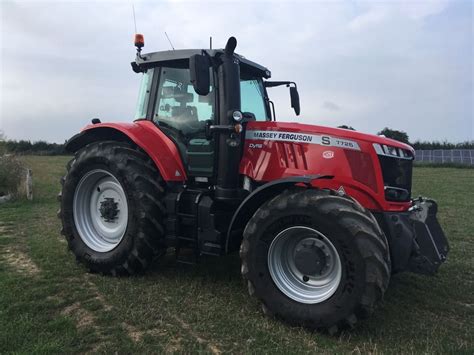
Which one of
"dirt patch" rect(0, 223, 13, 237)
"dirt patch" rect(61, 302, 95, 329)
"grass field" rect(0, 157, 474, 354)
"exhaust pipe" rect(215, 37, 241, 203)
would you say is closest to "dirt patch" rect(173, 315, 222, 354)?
"grass field" rect(0, 157, 474, 354)

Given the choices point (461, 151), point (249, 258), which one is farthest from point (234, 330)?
point (461, 151)

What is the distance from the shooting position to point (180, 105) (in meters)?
5.01

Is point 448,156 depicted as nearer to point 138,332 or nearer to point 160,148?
point 160,148

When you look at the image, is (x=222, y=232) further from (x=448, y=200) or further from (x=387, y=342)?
(x=448, y=200)

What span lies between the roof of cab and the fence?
127 ft

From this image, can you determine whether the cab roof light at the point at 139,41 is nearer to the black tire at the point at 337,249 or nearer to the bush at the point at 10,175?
the black tire at the point at 337,249

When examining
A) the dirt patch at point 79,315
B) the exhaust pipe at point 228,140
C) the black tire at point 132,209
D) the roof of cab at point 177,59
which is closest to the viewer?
the dirt patch at point 79,315

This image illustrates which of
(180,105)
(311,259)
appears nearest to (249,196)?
(311,259)

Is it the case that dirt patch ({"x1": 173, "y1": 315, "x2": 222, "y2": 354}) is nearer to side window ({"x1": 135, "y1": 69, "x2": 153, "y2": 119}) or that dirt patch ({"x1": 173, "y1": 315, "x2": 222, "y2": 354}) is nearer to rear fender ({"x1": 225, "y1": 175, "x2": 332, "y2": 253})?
rear fender ({"x1": 225, "y1": 175, "x2": 332, "y2": 253})

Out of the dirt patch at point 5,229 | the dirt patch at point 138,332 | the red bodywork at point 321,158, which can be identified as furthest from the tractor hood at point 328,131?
the dirt patch at point 5,229

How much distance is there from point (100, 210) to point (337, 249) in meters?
2.99

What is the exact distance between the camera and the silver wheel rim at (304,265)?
145 inches

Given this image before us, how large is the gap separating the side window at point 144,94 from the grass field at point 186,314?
192 cm

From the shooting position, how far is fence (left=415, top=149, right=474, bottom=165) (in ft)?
131
